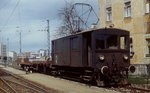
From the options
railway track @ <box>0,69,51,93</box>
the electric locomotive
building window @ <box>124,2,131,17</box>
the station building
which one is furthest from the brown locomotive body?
building window @ <box>124,2,131,17</box>

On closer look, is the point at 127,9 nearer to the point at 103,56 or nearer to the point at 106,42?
the point at 106,42

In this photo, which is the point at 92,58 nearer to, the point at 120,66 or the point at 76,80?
the point at 120,66

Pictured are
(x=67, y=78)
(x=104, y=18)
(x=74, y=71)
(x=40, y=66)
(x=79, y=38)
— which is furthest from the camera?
(x=104, y=18)

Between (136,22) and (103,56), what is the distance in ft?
52.9

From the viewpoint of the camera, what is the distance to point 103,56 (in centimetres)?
2080

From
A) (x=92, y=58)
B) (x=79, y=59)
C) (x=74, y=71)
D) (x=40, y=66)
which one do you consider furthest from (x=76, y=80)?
(x=40, y=66)

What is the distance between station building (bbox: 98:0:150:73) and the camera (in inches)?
1372

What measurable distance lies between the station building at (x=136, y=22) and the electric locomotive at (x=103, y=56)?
38.9 feet

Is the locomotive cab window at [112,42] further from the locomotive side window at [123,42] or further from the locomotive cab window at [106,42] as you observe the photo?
the locomotive side window at [123,42]

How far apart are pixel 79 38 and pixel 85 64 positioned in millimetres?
1680

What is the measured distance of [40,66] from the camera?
3803 cm

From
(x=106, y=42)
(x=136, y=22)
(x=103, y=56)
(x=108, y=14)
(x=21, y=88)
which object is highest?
(x=108, y=14)

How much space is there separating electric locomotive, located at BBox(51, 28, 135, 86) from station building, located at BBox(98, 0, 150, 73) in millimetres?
11846

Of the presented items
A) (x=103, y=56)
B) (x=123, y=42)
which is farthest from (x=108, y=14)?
(x=103, y=56)
